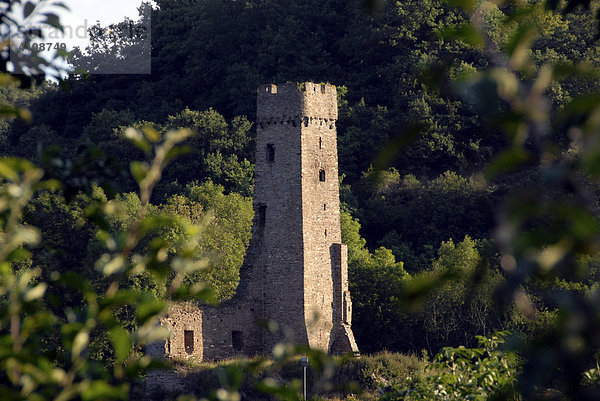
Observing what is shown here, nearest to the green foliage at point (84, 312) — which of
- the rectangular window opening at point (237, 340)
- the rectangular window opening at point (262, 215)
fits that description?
the rectangular window opening at point (262, 215)

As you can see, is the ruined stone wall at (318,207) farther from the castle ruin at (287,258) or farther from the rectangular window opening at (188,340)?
the rectangular window opening at (188,340)

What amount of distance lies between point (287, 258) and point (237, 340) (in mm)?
3315

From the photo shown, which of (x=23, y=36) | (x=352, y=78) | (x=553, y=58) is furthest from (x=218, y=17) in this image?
(x=23, y=36)

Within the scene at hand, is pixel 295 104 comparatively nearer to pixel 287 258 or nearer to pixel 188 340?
pixel 287 258

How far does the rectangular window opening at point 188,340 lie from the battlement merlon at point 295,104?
761 cm

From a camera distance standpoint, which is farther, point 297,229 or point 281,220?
point 281,220

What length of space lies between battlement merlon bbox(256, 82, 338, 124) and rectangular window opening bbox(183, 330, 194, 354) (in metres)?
7.61

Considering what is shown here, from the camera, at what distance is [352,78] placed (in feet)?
191

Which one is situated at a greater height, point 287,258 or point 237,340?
point 287,258

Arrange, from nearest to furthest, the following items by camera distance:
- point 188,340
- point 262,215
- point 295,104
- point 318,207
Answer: point 188,340, point 318,207, point 262,215, point 295,104

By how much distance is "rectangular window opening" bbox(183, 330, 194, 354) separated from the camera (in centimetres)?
3359

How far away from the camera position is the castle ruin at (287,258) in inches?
1334

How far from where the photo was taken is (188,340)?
33781mm

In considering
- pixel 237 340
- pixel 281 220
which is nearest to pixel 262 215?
pixel 281 220
